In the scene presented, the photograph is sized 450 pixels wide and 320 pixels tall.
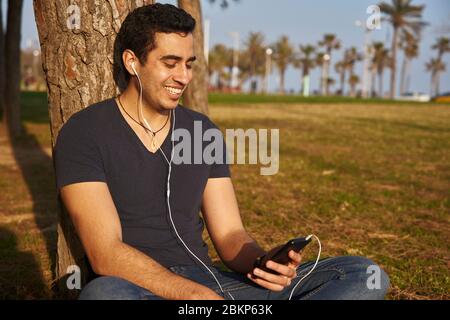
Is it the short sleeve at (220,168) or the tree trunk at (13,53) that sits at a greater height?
the tree trunk at (13,53)

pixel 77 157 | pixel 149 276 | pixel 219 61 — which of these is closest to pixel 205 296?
pixel 149 276

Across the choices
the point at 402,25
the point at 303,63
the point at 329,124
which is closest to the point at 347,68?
the point at 303,63

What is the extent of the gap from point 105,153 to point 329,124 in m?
21.1

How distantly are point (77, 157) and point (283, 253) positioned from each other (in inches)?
40.1

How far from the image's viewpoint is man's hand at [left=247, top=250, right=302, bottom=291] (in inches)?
107

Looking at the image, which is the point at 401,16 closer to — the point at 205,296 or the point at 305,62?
the point at 305,62

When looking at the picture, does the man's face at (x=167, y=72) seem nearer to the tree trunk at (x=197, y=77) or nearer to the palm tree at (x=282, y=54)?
the tree trunk at (x=197, y=77)

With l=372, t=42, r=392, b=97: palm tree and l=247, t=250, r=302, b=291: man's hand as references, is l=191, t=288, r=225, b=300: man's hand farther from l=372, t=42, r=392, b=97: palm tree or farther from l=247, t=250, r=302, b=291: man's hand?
l=372, t=42, r=392, b=97: palm tree

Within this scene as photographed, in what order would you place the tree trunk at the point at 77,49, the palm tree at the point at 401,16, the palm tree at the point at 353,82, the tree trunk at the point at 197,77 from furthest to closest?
1. the palm tree at the point at 353,82
2. the palm tree at the point at 401,16
3. the tree trunk at the point at 197,77
4. the tree trunk at the point at 77,49

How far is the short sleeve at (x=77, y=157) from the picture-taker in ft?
8.90

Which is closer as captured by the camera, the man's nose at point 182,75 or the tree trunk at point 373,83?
the man's nose at point 182,75

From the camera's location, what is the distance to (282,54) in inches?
4208

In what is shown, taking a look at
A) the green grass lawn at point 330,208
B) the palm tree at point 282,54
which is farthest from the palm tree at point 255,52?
the green grass lawn at point 330,208

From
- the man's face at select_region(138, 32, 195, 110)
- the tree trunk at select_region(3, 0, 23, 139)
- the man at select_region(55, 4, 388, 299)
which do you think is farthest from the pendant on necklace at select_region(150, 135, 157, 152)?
the tree trunk at select_region(3, 0, 23, 139)
